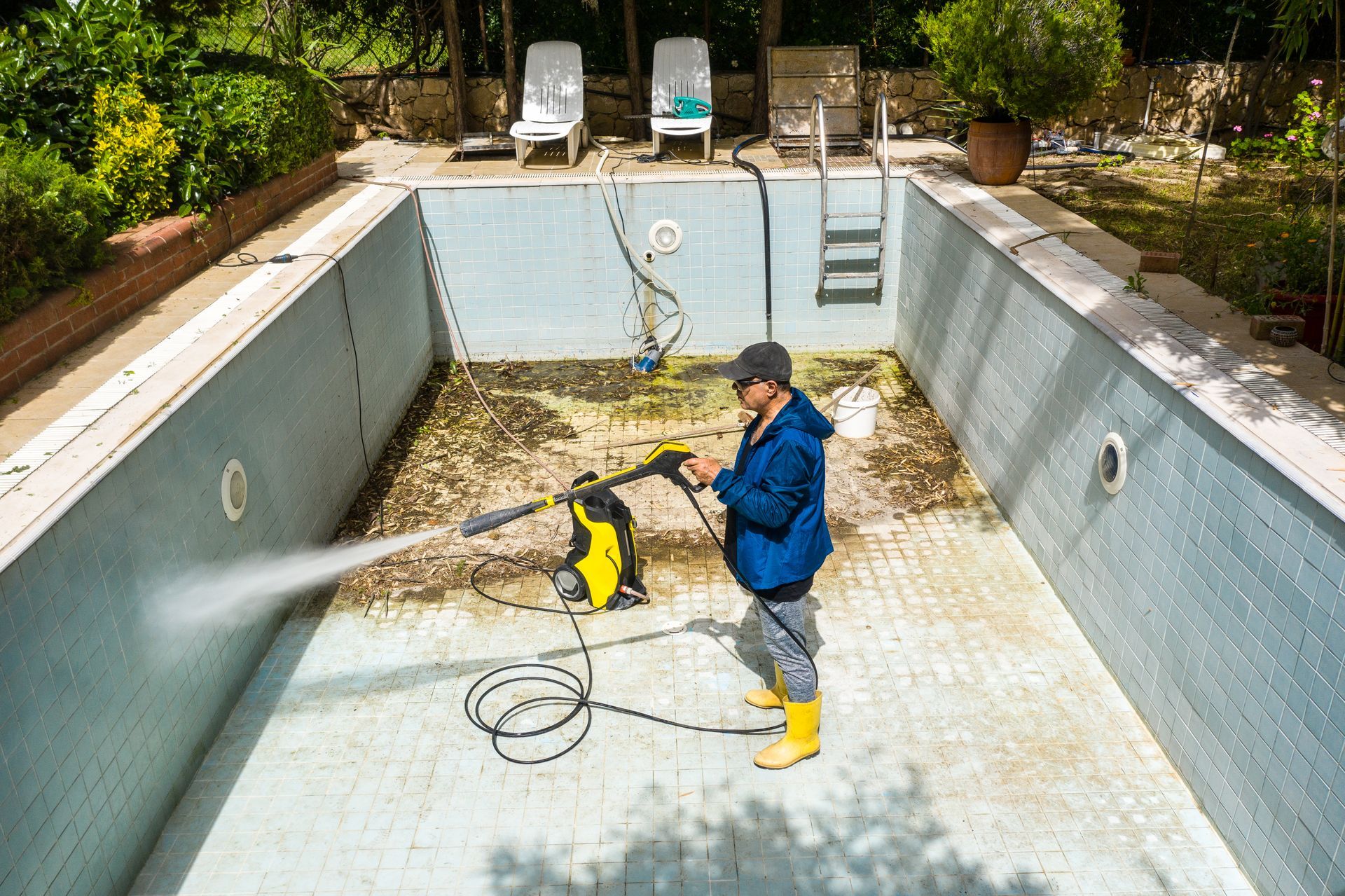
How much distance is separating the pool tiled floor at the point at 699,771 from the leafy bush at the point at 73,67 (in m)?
3.44

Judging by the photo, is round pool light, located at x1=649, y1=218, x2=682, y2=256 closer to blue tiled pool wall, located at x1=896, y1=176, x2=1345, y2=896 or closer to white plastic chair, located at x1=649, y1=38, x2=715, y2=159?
white plastic chair, located at x1=649, y1=38, x2=715, y2=159

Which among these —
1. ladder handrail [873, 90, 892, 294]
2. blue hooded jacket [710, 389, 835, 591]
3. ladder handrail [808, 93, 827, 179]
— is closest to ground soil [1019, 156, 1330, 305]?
ladder handrail [873, 90, 892, 294]

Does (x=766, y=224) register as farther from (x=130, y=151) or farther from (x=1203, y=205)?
(x=130, y=151)

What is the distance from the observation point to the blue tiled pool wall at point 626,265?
325 inches

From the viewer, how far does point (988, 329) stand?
20.5 feet

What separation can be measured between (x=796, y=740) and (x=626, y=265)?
5.27 m

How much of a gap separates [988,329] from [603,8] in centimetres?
768

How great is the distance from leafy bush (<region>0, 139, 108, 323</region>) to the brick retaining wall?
87 millimetres

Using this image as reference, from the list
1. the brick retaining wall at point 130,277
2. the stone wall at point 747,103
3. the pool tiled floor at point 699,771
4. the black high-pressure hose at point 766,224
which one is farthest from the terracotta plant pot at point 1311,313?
the stone wall at point 747,103

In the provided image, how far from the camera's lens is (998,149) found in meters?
8.01

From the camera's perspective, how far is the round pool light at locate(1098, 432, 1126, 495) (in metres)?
4.33

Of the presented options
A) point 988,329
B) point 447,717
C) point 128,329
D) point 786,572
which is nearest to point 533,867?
point 447,717

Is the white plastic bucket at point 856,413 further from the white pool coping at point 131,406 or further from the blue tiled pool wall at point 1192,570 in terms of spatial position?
the white pool coping at point 131,406

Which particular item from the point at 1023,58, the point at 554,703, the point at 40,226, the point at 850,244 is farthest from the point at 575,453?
the point at 1023,58
